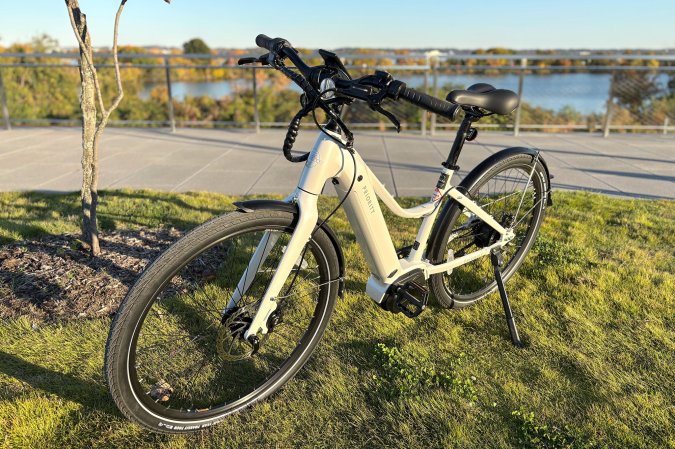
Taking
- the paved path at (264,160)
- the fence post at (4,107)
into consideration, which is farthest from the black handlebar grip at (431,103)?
the fence post at (4,107)

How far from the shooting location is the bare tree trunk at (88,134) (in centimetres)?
307

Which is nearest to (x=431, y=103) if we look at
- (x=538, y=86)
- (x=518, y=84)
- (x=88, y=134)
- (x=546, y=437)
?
(x=546, y=437)

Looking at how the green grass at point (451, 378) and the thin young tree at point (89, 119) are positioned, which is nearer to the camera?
the green grass at point (451, 378)

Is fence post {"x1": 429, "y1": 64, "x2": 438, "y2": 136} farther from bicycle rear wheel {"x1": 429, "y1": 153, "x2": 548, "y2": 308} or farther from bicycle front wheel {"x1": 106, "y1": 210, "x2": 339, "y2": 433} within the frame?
bicycle front wheel {"x1": 106, "y1": 210, "x2": 339, "y2": 433}

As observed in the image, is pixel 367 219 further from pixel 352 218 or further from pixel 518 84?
pixel 518 84

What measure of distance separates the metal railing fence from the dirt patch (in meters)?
4.72

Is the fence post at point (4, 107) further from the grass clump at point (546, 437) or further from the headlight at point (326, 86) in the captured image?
the grass clump at point (546, 437)

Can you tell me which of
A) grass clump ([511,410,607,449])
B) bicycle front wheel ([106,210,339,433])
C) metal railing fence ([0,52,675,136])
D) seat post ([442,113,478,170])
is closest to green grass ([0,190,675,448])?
grass clump ([511,410,607,449])

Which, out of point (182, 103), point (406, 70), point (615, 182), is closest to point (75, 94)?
point (182, 103)

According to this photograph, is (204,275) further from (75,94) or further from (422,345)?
(75,94)

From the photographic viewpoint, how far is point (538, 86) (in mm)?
10555

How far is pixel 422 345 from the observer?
2.55 meters

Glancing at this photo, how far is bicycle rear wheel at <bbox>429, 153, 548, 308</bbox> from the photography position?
2.69 meters

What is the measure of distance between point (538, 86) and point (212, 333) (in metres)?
10.1
